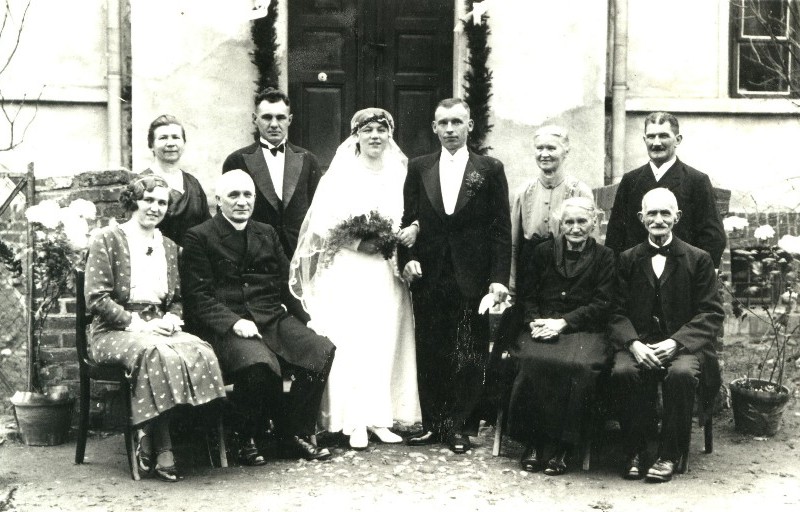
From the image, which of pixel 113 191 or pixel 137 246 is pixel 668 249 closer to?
pixel 137 246

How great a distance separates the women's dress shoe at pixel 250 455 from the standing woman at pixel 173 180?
1.28 metres

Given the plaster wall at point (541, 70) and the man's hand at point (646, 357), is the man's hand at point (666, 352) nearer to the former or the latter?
the man's hand at point (646, 357)

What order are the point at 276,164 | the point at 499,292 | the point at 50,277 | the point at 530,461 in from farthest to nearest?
the point at 276,164
the point at 50,277
the point at 499,292
the point at 530,461

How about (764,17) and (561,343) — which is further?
(764,17)

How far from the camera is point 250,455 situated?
5.13m

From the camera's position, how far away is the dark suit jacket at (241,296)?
16.8 feet

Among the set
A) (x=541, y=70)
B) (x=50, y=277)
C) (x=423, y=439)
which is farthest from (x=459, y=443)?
(x=541, y=70)

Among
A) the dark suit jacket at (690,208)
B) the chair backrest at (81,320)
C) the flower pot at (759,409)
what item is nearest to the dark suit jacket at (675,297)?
the dark suit jacket at (690,208)

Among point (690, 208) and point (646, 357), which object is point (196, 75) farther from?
point (646, 357)

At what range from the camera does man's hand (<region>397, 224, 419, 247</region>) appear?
547 centimetres

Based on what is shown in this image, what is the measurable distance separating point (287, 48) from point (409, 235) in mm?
3181

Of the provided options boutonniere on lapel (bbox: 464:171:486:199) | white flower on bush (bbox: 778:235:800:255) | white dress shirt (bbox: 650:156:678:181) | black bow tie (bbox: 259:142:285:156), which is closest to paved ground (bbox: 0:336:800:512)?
white flower on bush (bbox: 778:235:800:255)

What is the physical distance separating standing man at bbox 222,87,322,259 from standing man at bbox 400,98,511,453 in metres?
0.75

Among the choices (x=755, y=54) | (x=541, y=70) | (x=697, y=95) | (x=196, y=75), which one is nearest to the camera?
(x=196, y=75)
